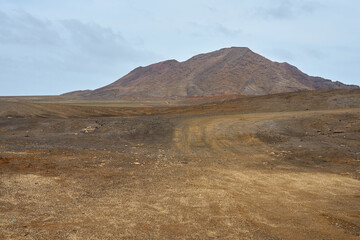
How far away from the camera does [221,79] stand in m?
116

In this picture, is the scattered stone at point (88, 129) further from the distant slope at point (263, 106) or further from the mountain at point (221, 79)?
the mountain at point (221, 79)

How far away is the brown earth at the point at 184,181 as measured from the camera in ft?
17.4

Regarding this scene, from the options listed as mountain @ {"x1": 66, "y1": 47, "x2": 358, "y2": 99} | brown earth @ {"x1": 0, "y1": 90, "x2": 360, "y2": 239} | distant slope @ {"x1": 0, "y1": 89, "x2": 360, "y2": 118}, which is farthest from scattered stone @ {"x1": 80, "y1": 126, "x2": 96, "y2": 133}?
mountain @ {"x1": 66, "y1": 47, "x2": 358, "y2": 99}

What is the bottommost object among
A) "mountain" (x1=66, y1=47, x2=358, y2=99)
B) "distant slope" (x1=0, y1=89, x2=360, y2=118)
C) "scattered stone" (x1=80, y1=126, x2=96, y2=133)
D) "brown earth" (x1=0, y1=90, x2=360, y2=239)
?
"brown earth" (x1=0, y1=90, x2=360, y2=239)

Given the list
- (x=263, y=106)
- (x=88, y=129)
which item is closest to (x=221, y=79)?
(x=263, y=106)

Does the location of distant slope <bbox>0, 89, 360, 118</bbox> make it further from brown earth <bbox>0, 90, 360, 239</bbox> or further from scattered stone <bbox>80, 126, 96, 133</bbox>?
scattered stone <bbox>80, 126, 96, 133</bbox>

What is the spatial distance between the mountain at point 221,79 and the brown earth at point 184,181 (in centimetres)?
8587

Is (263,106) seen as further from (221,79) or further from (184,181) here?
(221,79)

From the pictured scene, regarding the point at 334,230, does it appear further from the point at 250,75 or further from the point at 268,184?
the point at 250,75

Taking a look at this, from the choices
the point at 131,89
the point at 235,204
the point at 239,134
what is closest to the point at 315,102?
the point at 239,134

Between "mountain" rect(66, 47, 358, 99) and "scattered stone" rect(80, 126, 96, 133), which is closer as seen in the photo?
"scattered stone" rect(80, 126, 96, 133)

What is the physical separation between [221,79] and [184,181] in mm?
110135

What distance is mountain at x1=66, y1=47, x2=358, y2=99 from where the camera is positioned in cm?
10888

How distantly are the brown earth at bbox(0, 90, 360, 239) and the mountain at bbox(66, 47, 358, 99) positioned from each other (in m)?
85.9
